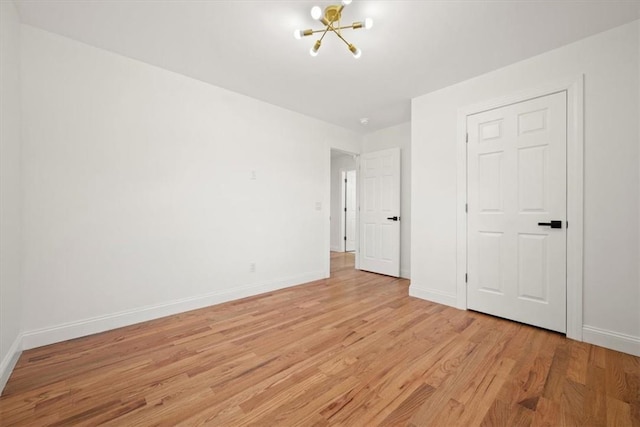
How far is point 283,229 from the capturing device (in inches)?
152

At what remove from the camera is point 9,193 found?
182 cm

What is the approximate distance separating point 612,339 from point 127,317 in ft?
13.9

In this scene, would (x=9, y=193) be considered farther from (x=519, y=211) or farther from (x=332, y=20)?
(x=519, y=211)

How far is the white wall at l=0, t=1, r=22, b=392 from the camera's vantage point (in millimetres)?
1700

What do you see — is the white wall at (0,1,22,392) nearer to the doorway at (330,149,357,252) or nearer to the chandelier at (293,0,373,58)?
the chandelier at (293,0,373,58)

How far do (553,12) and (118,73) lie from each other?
3719 millimetres

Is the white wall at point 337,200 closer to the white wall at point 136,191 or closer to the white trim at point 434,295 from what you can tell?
the white wall at point 136,191

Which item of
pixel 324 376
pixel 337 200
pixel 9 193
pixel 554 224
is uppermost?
pixel 337 200

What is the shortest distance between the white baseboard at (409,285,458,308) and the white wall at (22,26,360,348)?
1.79m

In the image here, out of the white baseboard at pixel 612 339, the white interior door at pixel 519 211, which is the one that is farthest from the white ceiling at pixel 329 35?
the white baseboard at pixel 612 339

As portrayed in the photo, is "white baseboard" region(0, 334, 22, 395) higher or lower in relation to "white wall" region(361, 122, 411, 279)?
lower

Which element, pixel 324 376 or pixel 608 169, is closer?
pixel 324 376

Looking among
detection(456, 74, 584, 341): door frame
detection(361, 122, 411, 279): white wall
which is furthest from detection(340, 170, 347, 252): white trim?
detection(456, 74, 584, 341): door frame

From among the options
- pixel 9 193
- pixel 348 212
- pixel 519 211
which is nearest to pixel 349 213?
pixel 348 212
